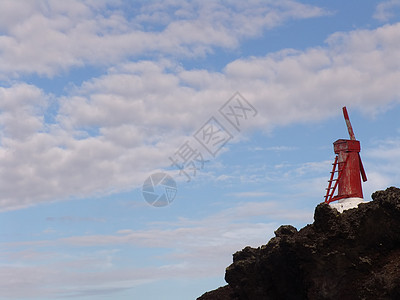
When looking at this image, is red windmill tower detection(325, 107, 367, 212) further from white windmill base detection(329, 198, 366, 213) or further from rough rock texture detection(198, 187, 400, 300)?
rough rock texture detection(198, 187, 400, 300)

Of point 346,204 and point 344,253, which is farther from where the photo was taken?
point 346,204

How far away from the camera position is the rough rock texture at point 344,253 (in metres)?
28.2

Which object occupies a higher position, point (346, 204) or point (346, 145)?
point (346, 145)

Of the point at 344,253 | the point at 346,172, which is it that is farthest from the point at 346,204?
the point at 344,253

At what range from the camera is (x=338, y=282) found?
2981 centimetres

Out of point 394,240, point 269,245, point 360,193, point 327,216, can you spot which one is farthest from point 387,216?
point 360,193

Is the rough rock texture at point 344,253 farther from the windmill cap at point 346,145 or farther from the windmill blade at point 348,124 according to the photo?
the windmill blade at point 348,124

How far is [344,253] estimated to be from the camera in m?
29.8

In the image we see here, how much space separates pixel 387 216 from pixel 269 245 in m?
8.40

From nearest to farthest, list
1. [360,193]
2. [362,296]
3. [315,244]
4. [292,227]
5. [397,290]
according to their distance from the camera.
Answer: [397,290], [362,296], [315,244], [292,227], [360,193]

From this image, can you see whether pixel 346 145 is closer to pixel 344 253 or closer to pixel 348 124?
pixel 348 124

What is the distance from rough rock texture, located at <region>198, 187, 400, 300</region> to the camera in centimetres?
2822

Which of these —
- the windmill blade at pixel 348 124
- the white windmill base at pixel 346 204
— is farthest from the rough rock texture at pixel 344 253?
the windmill blade at pixel 348 124

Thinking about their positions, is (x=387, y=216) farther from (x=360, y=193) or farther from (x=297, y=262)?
(x=360, y=193)
